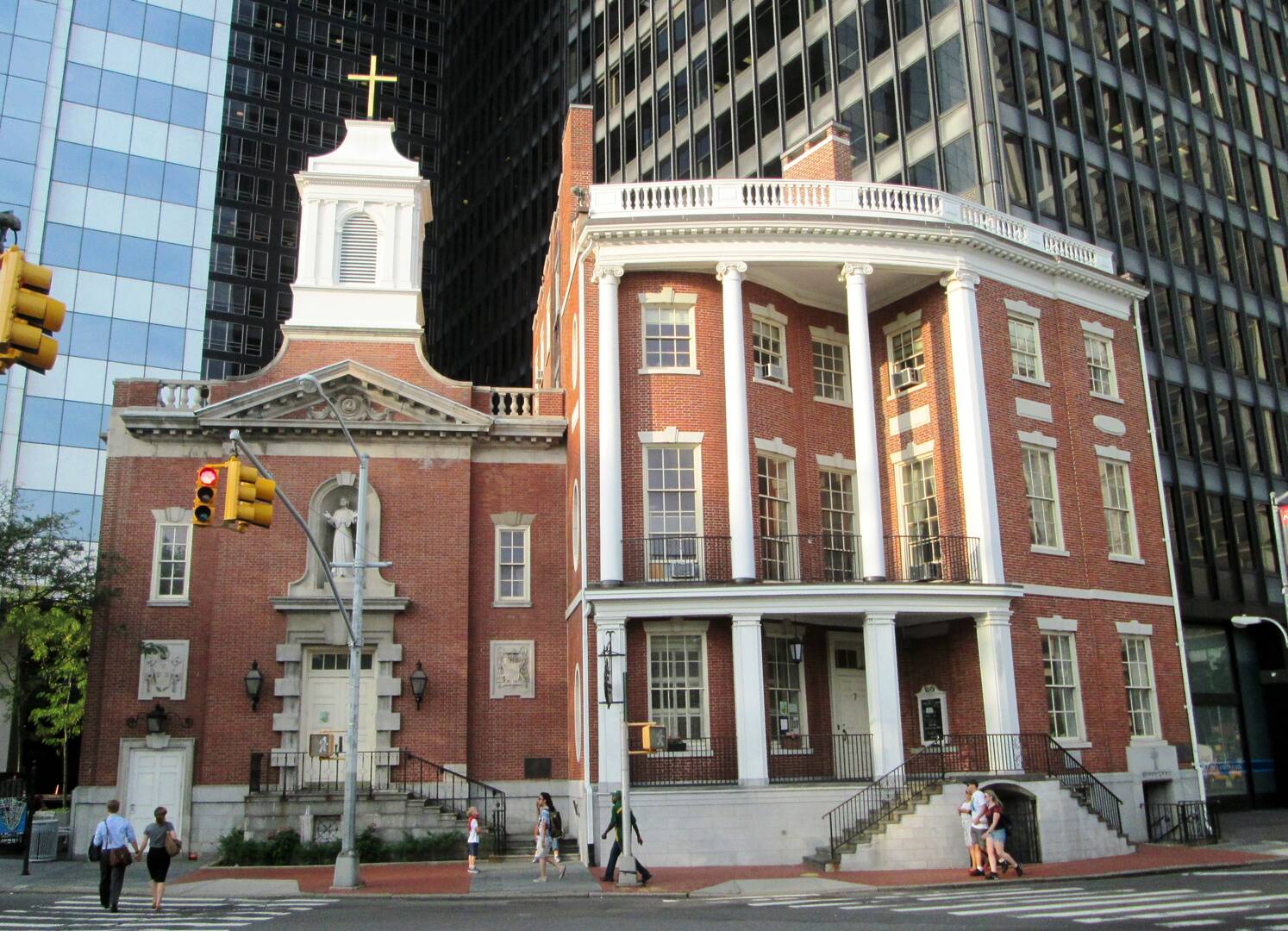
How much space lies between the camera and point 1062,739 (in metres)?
27.7

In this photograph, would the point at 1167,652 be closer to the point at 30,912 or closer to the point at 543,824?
the point at 543,824

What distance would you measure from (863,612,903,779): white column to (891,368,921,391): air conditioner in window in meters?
6.71

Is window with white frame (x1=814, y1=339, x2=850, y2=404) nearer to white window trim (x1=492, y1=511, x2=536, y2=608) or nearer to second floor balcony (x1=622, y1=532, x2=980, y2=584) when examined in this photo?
second floor balcony (x1=622, y1=532, x2=980, y2=584)

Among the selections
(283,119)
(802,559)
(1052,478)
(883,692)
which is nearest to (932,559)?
(802,559)

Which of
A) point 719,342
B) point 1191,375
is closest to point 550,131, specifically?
point 1191,375

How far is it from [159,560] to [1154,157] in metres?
39.3

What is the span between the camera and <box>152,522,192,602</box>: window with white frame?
2978 cm

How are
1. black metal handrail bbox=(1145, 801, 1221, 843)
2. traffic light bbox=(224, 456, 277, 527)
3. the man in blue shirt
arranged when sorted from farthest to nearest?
1. black metal handrail bbox=(1145, 801, 1221, 843)
2. the man in blue shirt
3. traffic light bbox=(224, 456, 277, 527)

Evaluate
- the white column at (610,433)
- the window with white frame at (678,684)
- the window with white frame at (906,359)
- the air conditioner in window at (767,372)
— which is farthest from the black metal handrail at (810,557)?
the window with white frame at (906,359)

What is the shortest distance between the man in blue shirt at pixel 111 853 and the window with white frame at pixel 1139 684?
76.4 ft

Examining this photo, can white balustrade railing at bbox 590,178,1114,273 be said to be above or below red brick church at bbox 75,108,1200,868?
above

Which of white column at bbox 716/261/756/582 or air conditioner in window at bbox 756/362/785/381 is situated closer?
white column at bbox 716/261/756/582

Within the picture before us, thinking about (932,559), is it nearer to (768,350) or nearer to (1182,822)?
(768,350)

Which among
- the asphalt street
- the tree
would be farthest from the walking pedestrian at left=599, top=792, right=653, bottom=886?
the tree
